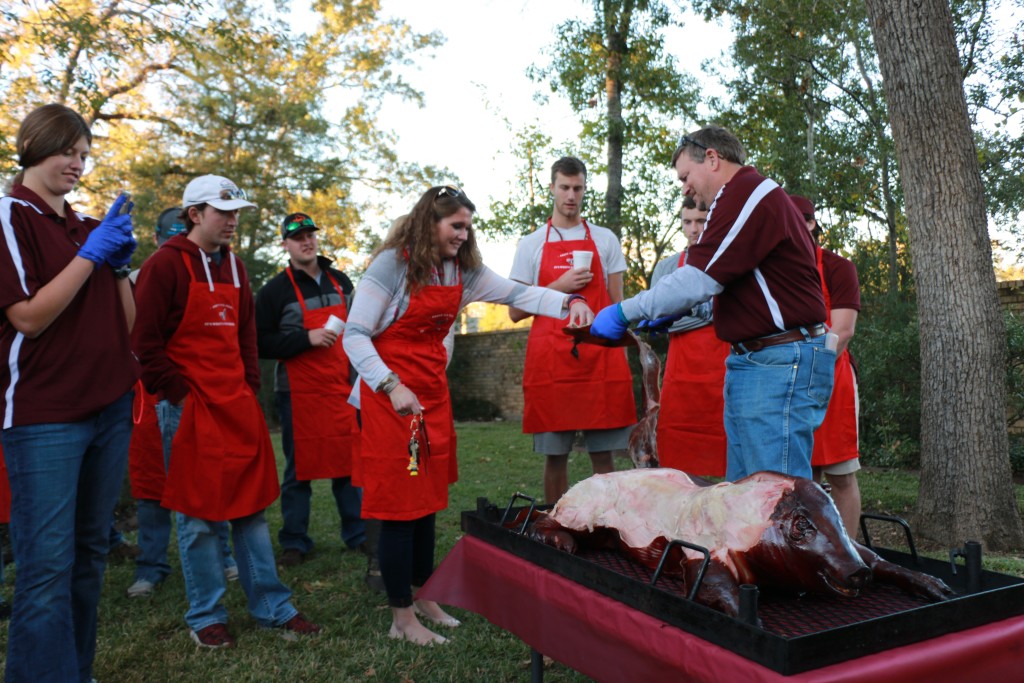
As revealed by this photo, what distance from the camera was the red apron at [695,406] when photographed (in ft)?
13.3

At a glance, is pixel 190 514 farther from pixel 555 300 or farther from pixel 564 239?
pixel 564 239

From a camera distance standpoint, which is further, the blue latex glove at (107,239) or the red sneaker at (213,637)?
the red sneaker at (213,637)

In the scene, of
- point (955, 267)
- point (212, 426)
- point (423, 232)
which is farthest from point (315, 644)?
point (955, 267)

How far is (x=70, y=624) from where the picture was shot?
2717 mm

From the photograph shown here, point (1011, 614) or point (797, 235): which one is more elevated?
point (797, 235)

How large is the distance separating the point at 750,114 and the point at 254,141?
12.9 meters

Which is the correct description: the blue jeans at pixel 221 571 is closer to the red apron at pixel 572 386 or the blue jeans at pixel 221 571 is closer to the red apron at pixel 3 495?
the red apron at pixel 3 495

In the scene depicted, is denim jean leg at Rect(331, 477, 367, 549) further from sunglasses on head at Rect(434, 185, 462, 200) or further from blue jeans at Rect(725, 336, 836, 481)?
blue jeans at Rect(725, 336, 836, 481)

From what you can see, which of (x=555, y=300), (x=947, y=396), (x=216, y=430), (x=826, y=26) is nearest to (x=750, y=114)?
(x=826, y=26)

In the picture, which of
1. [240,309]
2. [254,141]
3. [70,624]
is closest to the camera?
[70,624]

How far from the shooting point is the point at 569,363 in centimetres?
432

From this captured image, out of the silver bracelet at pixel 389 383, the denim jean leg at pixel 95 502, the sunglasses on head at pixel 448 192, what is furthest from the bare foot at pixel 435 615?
the sunglasses on head at pixel 448 192

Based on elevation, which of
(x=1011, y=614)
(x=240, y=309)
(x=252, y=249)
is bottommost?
(x=1011, y=614)

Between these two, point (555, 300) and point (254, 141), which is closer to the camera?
point (555, 300)
